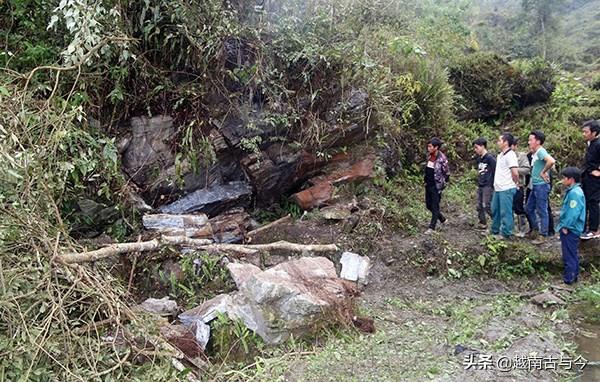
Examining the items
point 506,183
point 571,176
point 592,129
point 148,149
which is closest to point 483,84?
point 592,129

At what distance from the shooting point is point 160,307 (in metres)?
5.21

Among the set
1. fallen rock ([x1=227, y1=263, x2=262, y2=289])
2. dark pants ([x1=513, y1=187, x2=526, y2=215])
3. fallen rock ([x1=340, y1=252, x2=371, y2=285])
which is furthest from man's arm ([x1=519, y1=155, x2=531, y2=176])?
fallen rock ([x1=227, y1=263, x2=262, y2=289])

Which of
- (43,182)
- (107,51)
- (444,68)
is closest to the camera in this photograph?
(43,182)

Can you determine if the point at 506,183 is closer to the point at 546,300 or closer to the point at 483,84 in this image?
the point at 546,300

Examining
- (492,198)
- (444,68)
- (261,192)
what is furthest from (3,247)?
(444,68)

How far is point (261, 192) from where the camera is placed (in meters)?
7.45

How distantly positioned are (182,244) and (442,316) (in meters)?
3.22

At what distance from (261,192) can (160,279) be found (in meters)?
2.26

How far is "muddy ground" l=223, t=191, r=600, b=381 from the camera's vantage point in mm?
4039

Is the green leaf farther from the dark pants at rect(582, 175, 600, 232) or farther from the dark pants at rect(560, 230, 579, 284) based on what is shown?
the dark pants at rect(582, 175, 600, 232)

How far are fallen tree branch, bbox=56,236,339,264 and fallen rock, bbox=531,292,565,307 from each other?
256 centimetres

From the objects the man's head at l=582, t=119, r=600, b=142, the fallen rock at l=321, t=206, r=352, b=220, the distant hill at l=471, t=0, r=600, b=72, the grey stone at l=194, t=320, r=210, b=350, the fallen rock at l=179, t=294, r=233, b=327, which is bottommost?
the grey stone at l=194, t=320, r=210, b=350

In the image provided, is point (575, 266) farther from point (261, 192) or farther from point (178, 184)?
point (178, 184)

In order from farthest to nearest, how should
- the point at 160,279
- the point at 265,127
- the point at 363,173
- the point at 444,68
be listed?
1. the point at 444,68
2. the point at 363,173
3. the point at 265,127
4. the point at 160,279
